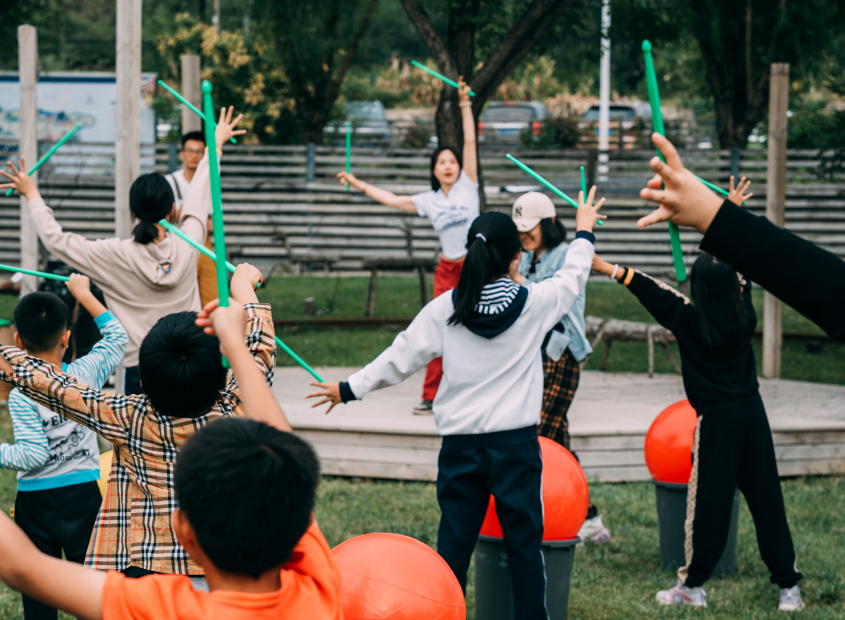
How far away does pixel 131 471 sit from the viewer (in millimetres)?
2268

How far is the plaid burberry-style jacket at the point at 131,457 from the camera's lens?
2.18 metres

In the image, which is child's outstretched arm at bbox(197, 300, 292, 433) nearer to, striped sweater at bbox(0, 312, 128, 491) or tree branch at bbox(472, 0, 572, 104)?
striped sweater at bbox(0, 312, 128, 491)

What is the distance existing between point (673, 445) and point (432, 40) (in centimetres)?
542

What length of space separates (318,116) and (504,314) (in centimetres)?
1518

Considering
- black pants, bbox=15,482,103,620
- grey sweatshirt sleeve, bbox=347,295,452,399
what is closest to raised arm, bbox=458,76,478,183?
grey sweatshirt sleeve, bbox=347,295,452,399

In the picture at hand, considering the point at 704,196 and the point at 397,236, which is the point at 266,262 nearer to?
the point at 397,236

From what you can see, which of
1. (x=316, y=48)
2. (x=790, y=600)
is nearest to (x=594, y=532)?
(x=790, y=600)

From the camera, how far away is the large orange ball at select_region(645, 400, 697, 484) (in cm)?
424

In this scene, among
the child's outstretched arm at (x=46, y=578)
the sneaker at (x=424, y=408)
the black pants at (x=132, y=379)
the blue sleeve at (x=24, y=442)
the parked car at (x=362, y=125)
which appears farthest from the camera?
the parked car at (x=362, y=125)

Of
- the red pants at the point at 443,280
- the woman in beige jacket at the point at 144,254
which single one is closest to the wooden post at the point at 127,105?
the woman in beige jacket at the point at 144,254

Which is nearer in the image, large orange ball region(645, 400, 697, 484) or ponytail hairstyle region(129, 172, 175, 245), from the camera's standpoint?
ponytail hairstyle region(129, 172, 175, 245)

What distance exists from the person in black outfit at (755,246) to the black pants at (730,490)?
2.41 m

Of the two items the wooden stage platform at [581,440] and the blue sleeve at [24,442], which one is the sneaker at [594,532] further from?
the blue sleeve at [24,442]

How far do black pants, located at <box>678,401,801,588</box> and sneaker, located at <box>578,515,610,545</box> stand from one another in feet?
2.77
